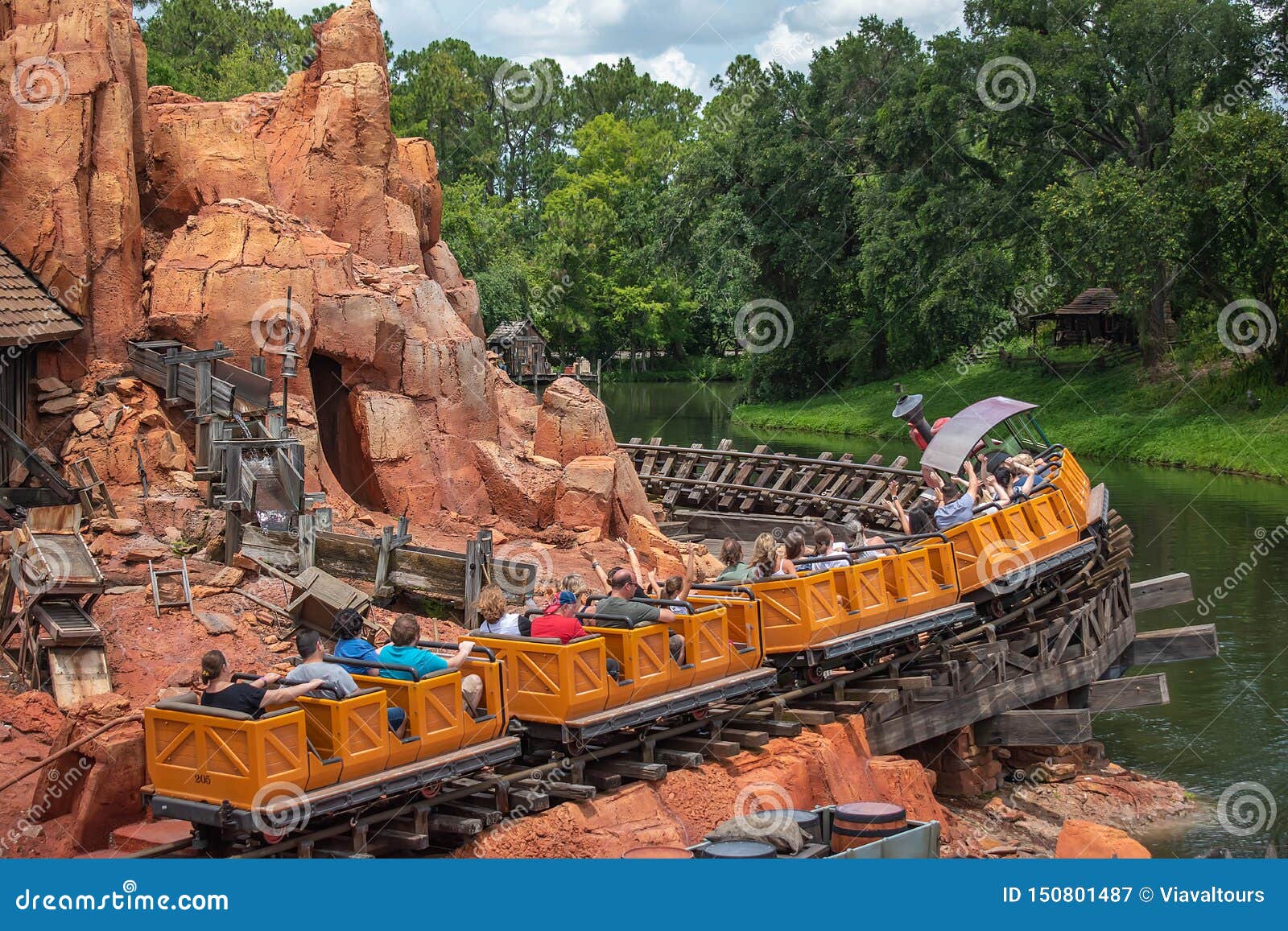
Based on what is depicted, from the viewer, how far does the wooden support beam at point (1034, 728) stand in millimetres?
18953

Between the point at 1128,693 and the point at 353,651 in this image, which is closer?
the point at 353,651

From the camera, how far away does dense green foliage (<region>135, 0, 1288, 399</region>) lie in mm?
45062

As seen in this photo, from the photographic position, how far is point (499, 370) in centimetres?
2934

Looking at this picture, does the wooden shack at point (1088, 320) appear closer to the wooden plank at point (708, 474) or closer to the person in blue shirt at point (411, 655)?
the wooden plank at point (708, 474)

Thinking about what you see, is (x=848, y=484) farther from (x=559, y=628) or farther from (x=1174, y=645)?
(x=559, y=628)

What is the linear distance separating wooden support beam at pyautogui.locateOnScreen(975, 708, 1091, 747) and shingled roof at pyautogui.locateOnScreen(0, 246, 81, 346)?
43.7 feet

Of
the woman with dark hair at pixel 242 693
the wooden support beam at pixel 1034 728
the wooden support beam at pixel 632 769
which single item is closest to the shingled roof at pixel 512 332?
the wooden support beam at pixel 1034 728

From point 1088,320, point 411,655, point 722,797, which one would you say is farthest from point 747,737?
point 1088,320

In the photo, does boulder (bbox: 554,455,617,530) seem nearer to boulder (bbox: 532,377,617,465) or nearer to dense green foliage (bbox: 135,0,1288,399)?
boulder (bbox: 532,377,617,465)

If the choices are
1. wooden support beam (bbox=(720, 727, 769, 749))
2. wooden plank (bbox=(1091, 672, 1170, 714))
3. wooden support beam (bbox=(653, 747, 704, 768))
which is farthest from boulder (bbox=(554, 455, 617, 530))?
wooden support beam (bbox=(653, 747, 704, 768))

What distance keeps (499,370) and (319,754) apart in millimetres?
18712

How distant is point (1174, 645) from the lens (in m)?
22.0

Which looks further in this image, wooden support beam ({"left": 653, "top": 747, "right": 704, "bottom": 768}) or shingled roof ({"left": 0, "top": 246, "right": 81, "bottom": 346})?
shingled roof ({"left": 0, "top": 246, "right": 81, "bottom": 346})

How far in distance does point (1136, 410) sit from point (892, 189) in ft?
47.3
